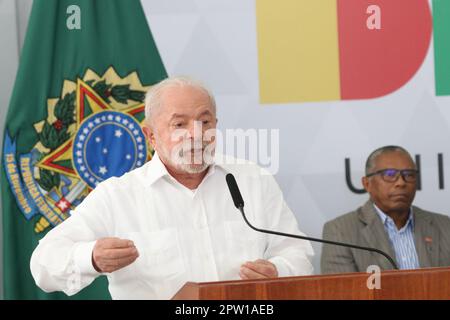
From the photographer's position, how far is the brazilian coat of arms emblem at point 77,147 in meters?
3.78

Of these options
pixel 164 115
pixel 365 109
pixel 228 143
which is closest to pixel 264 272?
pixel 164 115

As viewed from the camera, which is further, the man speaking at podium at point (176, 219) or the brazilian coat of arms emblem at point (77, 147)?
the brazilian coat of arms emblem at point (77, 147)

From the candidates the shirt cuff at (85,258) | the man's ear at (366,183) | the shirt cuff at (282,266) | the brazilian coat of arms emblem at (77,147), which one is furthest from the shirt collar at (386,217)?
the shirt cuff at (85,258)

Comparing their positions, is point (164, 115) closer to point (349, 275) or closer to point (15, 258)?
point (349, 275)

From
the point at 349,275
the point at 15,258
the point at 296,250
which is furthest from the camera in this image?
the point at 15,258

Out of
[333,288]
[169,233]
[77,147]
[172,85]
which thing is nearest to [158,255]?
[169,233]

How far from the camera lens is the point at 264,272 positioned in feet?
6.86

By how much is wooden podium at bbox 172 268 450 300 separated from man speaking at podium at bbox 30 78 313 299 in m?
0.65

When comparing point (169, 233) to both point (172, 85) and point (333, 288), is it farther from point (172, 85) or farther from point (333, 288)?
point (333, 288)

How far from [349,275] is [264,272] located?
0.43 meters

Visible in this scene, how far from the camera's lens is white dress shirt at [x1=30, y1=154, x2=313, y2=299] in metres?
2.35

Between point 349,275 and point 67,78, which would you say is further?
point 67,78

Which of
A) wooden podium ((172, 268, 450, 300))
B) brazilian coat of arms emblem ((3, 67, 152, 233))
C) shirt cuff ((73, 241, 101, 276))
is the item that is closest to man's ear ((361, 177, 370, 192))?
brazilian coat of arms emblem ((3, 67, 152, 233))

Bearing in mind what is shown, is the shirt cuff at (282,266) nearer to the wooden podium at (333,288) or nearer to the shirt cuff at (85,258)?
the shirt cuff at (85,258)
